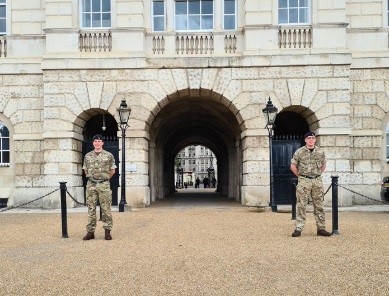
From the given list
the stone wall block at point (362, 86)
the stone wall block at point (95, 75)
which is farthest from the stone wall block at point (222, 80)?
the stone wall block at point (362, 86)

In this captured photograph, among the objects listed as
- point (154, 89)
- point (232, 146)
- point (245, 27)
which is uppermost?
point (245, 27)

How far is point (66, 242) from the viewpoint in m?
8.92

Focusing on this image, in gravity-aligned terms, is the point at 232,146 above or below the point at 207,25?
below

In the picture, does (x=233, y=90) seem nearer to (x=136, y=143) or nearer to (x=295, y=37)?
(x=295, y=37)

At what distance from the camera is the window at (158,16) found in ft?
56.8

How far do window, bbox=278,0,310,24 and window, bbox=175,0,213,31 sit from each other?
2361 millimetres

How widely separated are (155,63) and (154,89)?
0.85 meters

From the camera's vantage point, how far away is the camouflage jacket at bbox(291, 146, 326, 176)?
9.19 m

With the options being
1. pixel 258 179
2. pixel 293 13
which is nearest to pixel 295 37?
pixel 293 13

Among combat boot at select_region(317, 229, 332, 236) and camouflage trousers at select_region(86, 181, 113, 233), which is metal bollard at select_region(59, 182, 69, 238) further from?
combat boot at select_region(317, 229, 332, 236)

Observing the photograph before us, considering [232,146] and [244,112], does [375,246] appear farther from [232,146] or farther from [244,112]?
[232,146]

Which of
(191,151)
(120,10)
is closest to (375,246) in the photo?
(120,10)

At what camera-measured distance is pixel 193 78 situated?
16.8 metres

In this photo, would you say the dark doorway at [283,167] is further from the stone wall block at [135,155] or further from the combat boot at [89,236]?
the combat boot at [89,236]
